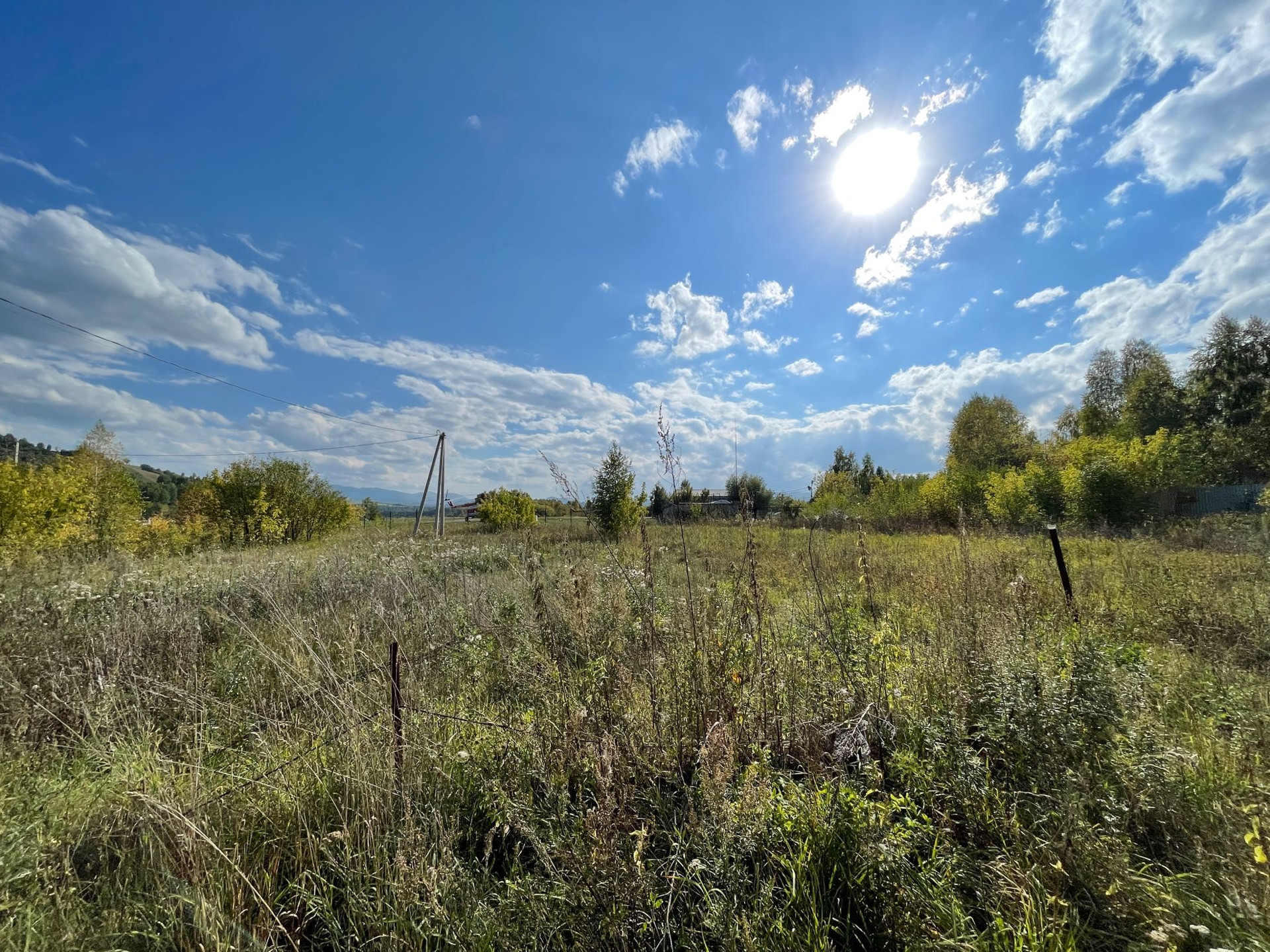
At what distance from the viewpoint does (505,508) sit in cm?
2806

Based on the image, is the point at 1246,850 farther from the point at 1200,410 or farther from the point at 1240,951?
the point at 1200,410

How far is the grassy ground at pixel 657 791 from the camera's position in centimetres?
179

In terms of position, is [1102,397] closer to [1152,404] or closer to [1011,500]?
[1152,404]

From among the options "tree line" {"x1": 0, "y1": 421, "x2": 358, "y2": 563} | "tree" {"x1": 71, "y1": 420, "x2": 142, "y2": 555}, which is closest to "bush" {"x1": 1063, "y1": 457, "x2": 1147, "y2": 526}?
"tree line" {"x1": 0, "y1": 421, "x2": 358, "y2": 563}

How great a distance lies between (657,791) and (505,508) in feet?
87.9

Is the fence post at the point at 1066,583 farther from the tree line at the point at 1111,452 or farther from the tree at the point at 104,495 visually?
the tree at the point at 104,495

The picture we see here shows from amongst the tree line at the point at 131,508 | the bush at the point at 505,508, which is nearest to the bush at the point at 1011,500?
the bush at the point at 505,508

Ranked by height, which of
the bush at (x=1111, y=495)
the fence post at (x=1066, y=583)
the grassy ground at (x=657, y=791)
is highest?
the bush at (x=1111, y=495)

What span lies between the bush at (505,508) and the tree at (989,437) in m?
30.7

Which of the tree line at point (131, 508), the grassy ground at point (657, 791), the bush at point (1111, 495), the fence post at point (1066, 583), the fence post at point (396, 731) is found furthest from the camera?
the bush at point (1111, 495)

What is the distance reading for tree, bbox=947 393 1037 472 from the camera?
35.3 m

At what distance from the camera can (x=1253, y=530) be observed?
35.0 feet

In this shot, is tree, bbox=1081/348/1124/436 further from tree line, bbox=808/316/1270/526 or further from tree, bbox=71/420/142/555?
tree, bbox=71/420/142/555

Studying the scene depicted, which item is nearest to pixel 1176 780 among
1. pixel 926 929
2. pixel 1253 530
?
pixel 926 929
